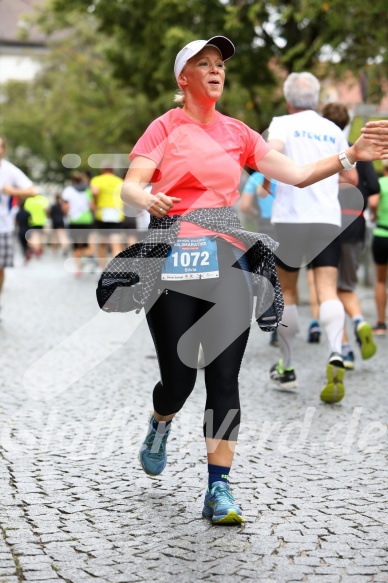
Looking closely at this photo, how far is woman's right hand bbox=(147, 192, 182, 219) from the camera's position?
4.39 meters

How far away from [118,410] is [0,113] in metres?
→ 53.7

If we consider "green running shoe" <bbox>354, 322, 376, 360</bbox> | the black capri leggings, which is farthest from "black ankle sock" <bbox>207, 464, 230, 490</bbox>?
"green running shoe" <bbox>354, 322, 376, 360</bbox>

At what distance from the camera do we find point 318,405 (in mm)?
7465

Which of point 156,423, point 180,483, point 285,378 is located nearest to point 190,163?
point 156,423

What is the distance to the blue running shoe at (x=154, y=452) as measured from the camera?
5164 mm

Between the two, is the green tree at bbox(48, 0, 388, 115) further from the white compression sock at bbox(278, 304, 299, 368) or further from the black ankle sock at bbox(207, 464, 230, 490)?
the black ankle sock at bbox(207, 464, 230, 490)

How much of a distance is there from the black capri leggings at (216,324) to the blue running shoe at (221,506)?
0.21 metres

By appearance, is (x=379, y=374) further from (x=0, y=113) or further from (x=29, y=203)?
(x=0, y=113)

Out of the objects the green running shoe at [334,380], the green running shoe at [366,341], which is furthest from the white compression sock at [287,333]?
the green running shoe at [366,341]

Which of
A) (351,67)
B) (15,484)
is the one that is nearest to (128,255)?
(15,484)

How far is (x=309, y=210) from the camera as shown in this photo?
7695 mm

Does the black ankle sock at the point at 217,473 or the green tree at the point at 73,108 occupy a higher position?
the green tree at the point at 73,108

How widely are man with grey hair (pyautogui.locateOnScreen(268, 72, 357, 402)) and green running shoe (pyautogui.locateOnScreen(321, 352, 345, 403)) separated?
0.50 ft

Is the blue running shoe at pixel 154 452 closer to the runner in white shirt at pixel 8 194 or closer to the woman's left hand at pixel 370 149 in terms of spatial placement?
the woman's left hand at pixel 370 149
